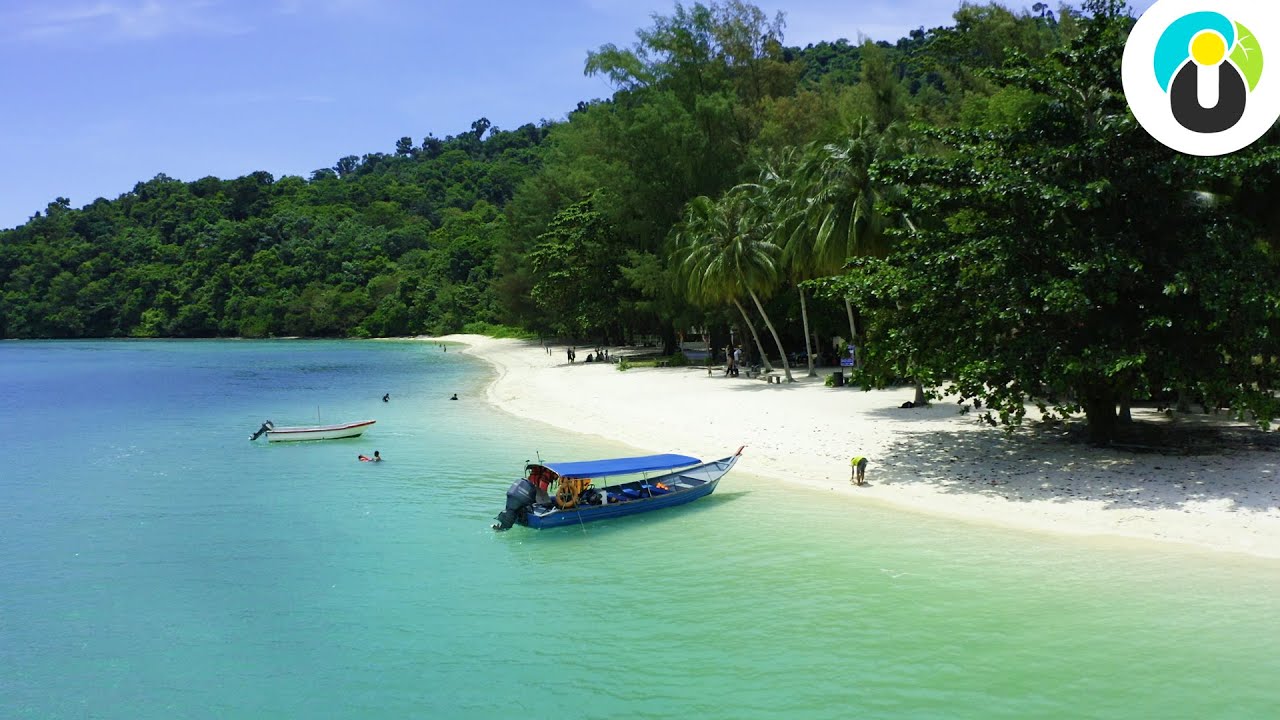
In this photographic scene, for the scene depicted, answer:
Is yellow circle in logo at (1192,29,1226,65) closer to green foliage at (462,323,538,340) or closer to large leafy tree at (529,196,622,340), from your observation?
large leafy tree at (529,196,622,340)

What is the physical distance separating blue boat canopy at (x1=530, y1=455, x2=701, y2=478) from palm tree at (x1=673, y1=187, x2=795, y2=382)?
16.9 meters

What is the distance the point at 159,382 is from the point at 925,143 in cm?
5319

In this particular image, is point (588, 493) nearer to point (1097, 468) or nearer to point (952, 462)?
point (952, 462)

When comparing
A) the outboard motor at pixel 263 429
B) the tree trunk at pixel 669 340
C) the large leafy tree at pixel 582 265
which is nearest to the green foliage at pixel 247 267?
the large leafy tree at pixel 582 265

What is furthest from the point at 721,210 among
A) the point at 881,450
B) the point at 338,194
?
the point at 338,194

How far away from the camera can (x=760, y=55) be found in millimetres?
54625

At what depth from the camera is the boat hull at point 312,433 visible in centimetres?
3041

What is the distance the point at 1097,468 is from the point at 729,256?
65.5 feet

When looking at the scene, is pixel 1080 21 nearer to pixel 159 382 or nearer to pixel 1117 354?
pixel 1117 354

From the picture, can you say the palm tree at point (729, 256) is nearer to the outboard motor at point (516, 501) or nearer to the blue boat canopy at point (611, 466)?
the blue boat canopy at point (611, 466)

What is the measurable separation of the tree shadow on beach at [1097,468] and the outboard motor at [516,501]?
809 centimetres

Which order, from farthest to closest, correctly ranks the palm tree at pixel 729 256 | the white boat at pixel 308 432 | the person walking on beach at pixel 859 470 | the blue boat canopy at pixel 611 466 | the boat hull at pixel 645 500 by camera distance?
the palm tree at pixel 729 256 < the white boat at pixel 308 432 < the person walking on beach at pixel 859 470 < the boat hull at pixel 645 500 < the blue boat canopy at pixel 611 466

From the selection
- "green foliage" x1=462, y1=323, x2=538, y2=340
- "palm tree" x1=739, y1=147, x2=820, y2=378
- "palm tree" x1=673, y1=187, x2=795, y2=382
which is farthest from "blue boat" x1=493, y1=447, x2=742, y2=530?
"green foliage" x1=462, y1=323, x2=538, y2=340

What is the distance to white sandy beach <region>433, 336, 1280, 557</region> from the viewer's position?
620 inches
